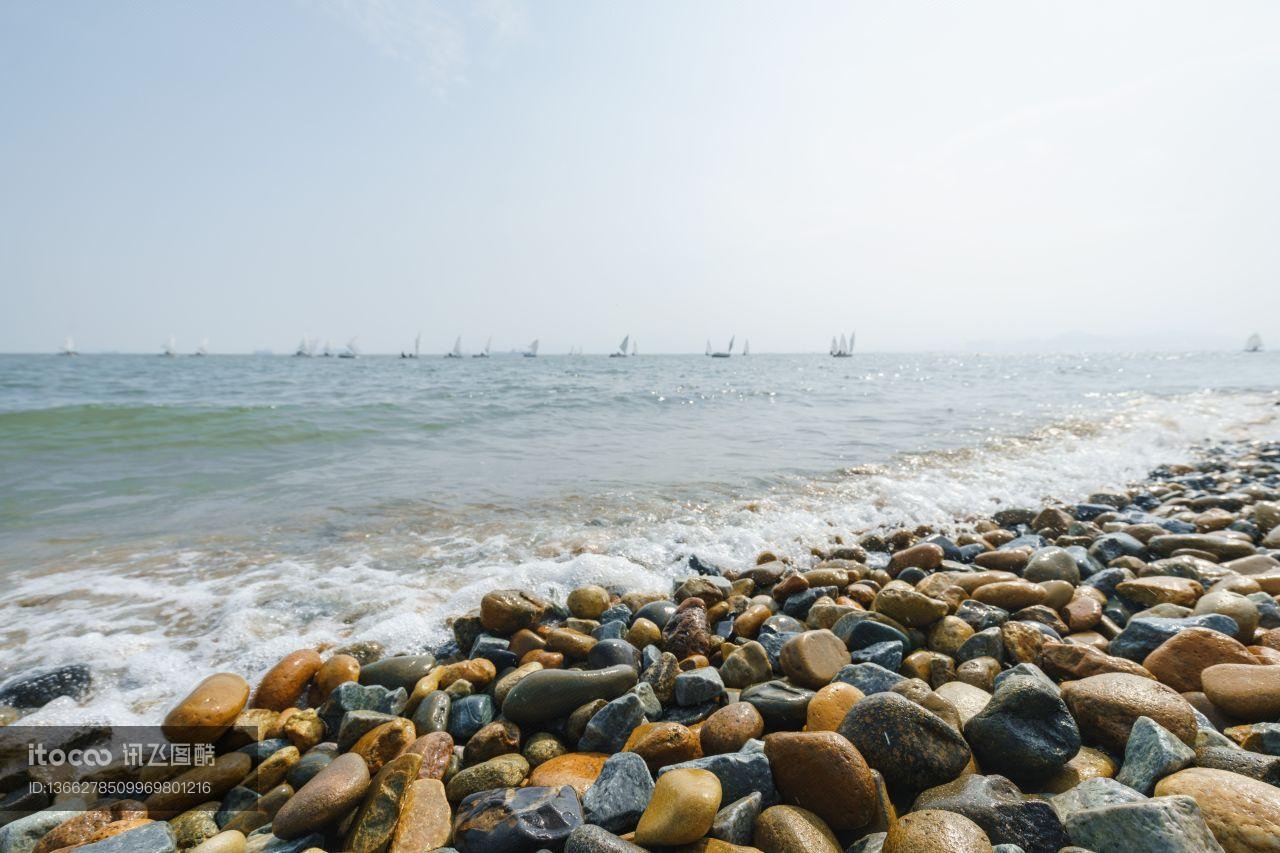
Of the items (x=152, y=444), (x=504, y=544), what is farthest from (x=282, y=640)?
(x=152, y=444)

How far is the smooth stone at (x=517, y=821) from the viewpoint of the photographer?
1.76 m

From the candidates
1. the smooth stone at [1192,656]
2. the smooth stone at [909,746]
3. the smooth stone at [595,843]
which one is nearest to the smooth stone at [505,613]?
the smooth stone at [595,843]

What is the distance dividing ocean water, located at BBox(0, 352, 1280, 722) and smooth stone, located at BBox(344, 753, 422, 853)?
1538mm

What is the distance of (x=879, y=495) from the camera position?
22.4 feet

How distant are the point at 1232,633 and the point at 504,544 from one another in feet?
16.5

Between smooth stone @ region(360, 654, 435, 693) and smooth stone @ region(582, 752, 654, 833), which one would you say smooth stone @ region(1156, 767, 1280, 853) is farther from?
smooth stone @ region(360, 654, 435, 693)

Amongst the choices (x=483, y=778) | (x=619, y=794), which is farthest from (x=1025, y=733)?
(x=483, y=778)

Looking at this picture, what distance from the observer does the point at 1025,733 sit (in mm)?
1926

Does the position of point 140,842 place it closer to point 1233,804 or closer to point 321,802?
point 321,802

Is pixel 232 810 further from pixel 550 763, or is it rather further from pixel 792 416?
pixel 792 416

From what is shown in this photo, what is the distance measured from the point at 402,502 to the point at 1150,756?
22.1 ft

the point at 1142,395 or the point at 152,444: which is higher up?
the point at 1142,395

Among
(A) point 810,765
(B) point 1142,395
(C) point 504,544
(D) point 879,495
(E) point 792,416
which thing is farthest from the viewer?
(B) point 1142,395

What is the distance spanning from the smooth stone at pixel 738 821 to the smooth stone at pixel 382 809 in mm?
1185
